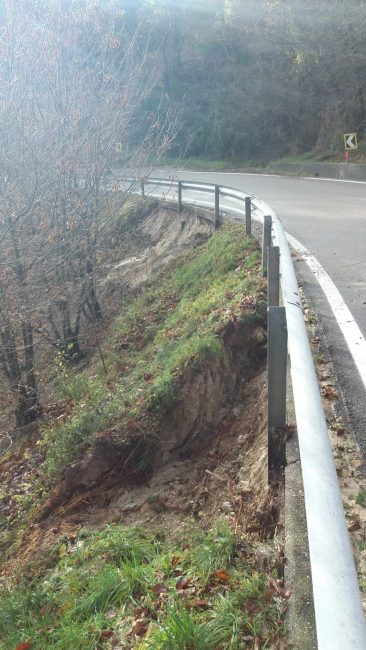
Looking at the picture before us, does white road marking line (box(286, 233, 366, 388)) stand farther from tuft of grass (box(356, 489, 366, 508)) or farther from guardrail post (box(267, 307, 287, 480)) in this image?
tuft of grass (box(356, 489, 366, 508))

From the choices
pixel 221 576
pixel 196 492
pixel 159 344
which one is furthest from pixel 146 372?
pixel 221 576

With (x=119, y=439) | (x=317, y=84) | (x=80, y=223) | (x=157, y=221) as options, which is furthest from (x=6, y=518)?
(x=317, y=84)

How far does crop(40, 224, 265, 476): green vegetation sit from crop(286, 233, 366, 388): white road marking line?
0.75m

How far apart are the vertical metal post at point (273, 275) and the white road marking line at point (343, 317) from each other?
689 mm

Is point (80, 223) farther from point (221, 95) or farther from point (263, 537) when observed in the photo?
point (221, 95)

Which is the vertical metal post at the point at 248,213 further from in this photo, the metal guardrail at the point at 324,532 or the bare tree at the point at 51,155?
the metal guardrail at the point at 324,532

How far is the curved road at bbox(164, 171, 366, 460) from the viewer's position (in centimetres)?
464

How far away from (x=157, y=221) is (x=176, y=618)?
15.6 m

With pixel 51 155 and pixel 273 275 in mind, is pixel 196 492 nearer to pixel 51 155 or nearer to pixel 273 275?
pixel 273 275

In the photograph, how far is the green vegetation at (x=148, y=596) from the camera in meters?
2.92

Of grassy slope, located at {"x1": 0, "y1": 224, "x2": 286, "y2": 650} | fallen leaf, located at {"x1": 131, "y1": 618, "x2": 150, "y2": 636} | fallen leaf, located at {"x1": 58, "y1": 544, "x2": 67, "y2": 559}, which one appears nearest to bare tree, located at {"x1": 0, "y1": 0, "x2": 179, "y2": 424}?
grassy slope, located at {"x1": 0, "y1": 224, "x2": 286, "y2": 650}

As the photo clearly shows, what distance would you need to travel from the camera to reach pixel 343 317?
20.0 ft

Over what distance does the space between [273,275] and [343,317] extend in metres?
0.95

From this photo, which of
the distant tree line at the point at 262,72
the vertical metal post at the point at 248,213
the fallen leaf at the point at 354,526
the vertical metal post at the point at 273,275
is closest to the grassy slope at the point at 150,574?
the fallen leaf at the point at 354,526
